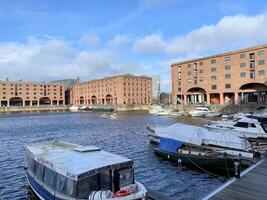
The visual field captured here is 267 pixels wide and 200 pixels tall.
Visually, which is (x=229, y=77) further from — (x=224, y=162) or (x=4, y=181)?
(x=4, y=181)

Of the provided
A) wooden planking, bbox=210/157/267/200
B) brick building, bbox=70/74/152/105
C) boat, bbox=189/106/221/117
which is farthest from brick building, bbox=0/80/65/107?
wooden planking, bbox=210/157/267/200

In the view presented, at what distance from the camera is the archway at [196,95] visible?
10493 cm

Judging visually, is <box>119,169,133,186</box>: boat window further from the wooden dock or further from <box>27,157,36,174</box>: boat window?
<box>27,157,36,174</box>: boat window

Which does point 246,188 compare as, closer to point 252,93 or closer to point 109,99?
point 252,93

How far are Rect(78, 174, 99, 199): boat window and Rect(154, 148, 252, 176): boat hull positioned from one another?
1316 centimetres

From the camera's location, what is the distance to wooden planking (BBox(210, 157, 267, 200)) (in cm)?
1174

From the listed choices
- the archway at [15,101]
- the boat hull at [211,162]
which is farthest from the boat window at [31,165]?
the archway at [15,101]

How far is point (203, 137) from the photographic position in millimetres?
25359

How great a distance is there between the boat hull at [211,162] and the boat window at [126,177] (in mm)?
11411

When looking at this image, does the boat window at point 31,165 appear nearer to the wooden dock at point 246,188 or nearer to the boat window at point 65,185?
the boat window at point 65,185

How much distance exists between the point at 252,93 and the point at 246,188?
86.2 metres

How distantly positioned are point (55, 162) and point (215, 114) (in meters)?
70.4

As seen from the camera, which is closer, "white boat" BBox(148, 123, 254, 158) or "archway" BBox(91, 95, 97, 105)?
"white boat" BBox(148, 123, 254, 158)

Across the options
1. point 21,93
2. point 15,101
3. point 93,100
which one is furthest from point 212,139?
point 15,101
